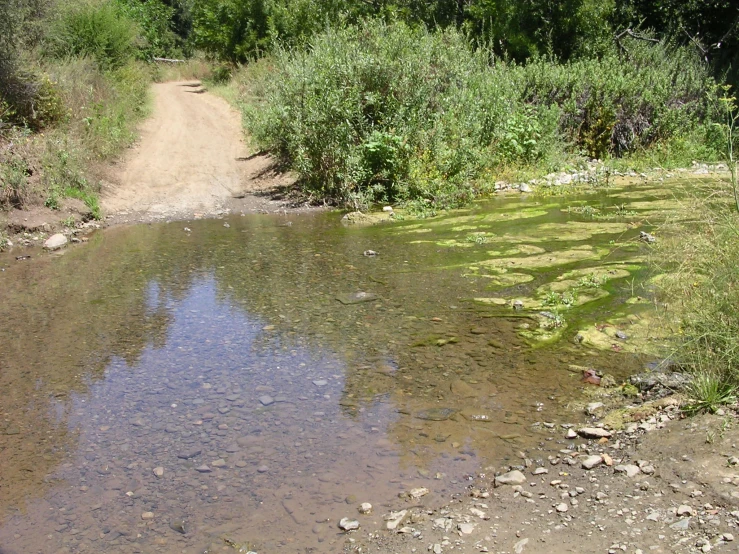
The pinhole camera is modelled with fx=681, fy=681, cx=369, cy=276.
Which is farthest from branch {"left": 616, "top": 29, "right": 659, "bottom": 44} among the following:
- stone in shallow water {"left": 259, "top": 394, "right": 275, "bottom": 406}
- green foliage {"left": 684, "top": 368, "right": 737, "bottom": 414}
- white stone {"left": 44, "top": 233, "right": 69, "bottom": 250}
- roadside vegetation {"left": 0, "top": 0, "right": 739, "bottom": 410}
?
stone in shallow water {"left": 259, "top": 394, "right": 275, "bottom": 406}

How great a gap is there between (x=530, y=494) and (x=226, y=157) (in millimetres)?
14349

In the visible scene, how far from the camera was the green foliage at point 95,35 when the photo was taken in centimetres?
1888

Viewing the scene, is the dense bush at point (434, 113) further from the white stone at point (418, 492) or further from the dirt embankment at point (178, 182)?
the white stone at point (418, 492)

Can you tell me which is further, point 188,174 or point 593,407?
point 188,174

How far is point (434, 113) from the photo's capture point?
13008mm

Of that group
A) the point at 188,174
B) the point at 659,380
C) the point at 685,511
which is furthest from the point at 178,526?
the point at 188,174

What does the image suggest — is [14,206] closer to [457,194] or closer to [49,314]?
[49,314]

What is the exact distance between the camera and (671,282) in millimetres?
5047

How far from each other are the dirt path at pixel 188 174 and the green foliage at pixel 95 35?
2.23 meters

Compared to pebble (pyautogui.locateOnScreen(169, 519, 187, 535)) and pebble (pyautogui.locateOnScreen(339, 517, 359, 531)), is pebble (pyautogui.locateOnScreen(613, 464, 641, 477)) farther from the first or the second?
pebble (pyautogui.locateOnScreen(169, 519, 187, 535))

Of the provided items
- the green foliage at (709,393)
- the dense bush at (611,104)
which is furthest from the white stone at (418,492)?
the dense bush at (611,104)

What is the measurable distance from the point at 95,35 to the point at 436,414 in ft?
64.0

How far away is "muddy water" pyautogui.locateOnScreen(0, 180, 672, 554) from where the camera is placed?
152 inches

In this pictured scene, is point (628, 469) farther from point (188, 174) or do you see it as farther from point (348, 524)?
point (188, 174)
